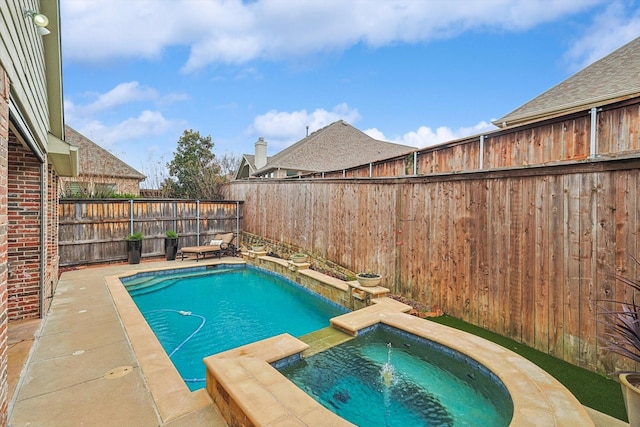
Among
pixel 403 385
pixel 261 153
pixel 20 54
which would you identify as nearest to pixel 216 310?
pixel 403 385

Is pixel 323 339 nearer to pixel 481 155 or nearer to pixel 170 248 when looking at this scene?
pixel 481 155

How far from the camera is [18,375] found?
Answer: 130 inches

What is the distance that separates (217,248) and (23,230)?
260 inches

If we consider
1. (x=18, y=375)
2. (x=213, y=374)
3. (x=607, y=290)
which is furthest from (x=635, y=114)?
(x=18, y=375)

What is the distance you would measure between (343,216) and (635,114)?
16.6 feet

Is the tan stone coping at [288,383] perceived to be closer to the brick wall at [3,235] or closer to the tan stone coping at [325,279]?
the brick wall at [3,235]

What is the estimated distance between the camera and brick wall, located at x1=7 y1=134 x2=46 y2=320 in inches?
181

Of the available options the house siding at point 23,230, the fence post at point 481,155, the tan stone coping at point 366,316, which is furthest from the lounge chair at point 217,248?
the fence post at point 481,155

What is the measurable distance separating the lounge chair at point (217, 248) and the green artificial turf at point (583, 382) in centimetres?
920

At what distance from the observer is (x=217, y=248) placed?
11.2 meters

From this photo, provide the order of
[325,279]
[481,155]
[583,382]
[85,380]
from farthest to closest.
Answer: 1. [325,279]
2. [481,155]
3. [85,380]
4. [583,382]

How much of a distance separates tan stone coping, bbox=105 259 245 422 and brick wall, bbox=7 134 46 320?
4.36 feet

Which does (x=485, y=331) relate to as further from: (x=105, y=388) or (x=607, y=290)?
(x=105, y=388)

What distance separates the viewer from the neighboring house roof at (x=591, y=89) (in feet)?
19.8
